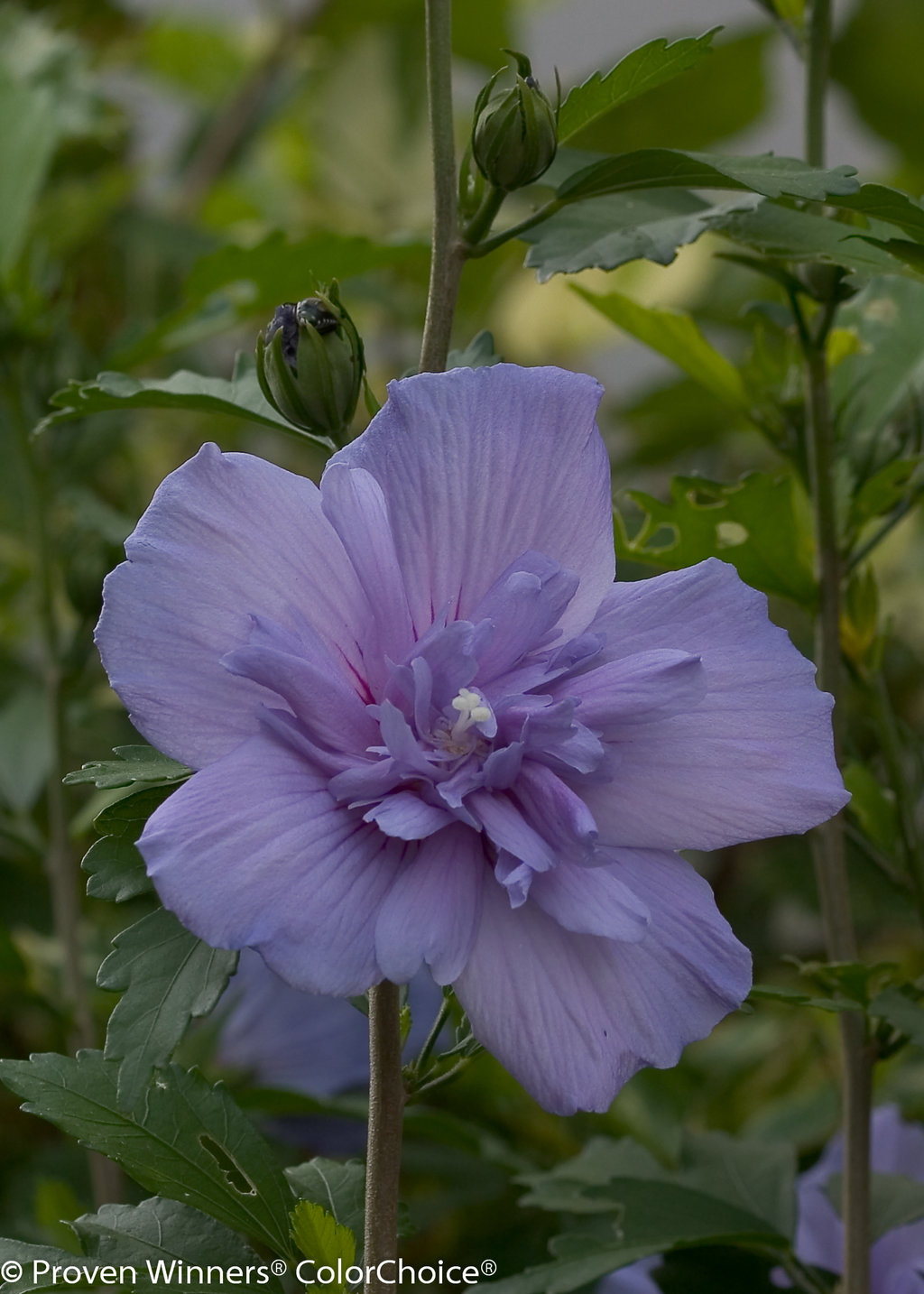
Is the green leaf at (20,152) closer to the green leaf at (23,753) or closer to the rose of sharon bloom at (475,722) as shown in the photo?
the green leaf at (23,753)

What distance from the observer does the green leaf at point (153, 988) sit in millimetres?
333

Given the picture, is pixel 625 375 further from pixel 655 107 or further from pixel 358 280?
pixel 358 280

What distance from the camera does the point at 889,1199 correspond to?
1.73ft

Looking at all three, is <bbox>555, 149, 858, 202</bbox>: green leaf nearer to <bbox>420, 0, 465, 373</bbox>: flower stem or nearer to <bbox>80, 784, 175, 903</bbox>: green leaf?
<bbox>420, 0, 465, 373</bbox>: flower stem

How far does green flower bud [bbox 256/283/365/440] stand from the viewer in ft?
1.26

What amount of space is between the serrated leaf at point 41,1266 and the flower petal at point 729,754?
18 cm

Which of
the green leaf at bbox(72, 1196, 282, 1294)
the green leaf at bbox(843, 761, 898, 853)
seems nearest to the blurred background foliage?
the green leaf at bbox(843, 761, 898, 853)

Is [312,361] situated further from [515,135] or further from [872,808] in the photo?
[872,808]

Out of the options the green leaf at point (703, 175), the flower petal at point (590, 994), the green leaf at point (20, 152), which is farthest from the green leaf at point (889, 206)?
the green leaf at point (20, 152)

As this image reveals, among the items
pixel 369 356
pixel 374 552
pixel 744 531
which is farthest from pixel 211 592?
pixel 369 356

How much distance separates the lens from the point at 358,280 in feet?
2.52

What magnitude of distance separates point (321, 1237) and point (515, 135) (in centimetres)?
30

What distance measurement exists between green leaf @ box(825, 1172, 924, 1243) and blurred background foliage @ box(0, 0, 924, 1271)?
114 millimetres

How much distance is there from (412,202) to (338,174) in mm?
71
